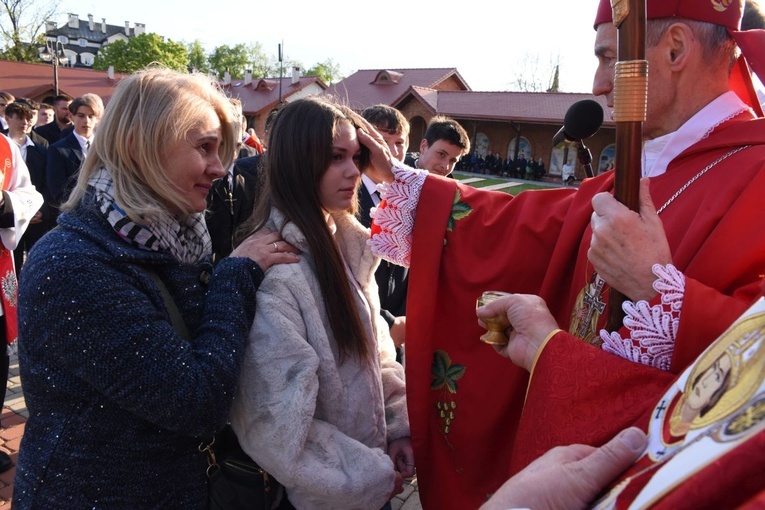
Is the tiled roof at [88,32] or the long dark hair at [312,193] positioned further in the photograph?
the tiled roof at [88,32]

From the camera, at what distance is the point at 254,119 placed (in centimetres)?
3503

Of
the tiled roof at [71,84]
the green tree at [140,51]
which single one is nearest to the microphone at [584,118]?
the tiled roof at [71,84]

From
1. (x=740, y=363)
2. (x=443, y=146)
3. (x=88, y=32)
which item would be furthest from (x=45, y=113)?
(x=88, y=32)

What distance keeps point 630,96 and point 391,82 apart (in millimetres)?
32360

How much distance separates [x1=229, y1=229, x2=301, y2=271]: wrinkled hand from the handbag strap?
0.27 m

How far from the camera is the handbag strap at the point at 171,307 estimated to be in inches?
56.7

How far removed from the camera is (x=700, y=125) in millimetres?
1472

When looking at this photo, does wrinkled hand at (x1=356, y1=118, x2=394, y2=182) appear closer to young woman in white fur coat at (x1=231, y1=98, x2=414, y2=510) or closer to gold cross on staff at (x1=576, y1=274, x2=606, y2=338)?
young woman in white fur coat at (x1=231, y1=98, x2=414, y2=510)

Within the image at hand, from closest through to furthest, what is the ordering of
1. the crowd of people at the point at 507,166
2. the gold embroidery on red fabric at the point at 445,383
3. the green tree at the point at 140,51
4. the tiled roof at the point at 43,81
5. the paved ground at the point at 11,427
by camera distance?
the gold embroidery on red fabric at the point at 445,383 < the paved ground at the point at 11,427 < the crowd of people at the point at 507,166 < the tiled roof at the point at 43,81 < the green tree at the point at 140,51

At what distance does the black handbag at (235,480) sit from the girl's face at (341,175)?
32.4 inches

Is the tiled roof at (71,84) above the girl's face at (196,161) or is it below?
above

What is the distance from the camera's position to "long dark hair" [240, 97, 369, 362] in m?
1.75

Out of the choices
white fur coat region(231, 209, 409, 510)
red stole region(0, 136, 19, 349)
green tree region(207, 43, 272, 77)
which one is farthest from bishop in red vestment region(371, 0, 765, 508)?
green tree region(207, 43, 272, 77)

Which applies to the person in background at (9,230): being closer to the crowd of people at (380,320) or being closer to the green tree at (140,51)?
the crowd of people at (380,320)
